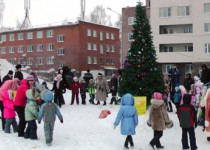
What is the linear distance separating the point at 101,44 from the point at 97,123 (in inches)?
2239

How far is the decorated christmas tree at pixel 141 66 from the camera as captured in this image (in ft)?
56.0

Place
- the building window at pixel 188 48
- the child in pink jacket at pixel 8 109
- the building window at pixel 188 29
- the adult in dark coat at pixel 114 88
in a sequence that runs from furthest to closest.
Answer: the building window at pixel 188 29, the building window at pixel 188 48, the adult in dark coat at pixel 114 88, the child in pink jacket at pixel 8 109

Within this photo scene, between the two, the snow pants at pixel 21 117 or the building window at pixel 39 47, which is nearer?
the snow pants at pixel 21 117

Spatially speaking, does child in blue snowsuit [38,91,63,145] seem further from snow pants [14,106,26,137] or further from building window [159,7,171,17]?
building window [159,7,171,17]

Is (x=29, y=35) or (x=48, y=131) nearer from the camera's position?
→ (x=48, y=131)

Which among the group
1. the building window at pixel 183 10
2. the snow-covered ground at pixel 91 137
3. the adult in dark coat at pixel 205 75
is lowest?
the snow-covered ground at pixel 91 137

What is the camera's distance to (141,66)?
17344mm

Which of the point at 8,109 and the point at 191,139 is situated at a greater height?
the point at 8,109

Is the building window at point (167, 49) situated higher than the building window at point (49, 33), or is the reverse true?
the building window at point (49, 33)

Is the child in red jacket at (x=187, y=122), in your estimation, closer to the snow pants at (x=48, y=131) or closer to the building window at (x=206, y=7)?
the snow pants at (x=48, y=131)

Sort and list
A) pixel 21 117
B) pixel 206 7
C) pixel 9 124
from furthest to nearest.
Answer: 1. pixel 206 7
2. pixel 9 124
3. pixel 21 117

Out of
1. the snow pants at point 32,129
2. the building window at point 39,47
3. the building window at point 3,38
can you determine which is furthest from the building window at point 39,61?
the snow pants at point 32,129

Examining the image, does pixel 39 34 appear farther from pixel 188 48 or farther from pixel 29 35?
pixel 188 48

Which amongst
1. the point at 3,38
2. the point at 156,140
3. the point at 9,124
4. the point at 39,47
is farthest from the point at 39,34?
the point at 156,140
